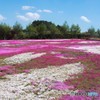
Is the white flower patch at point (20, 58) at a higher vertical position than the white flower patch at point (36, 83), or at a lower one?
Answer: higher

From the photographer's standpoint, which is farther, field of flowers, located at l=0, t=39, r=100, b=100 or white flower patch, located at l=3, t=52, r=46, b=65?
white flower patch, located at l=3, t=52, r=46, b=65

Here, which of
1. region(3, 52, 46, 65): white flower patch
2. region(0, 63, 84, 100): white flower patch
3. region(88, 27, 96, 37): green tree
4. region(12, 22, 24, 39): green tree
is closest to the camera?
region(0, 63, 84, 100): white flower patch

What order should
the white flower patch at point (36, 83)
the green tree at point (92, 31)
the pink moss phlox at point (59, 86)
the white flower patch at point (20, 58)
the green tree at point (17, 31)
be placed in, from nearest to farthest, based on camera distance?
the white flower patch at point (36, 83), the pink moss phlox at point (59, 86), the white flower patch at point (20, 58), the green tree at point (17, 31), the green tree at point (92, 31)

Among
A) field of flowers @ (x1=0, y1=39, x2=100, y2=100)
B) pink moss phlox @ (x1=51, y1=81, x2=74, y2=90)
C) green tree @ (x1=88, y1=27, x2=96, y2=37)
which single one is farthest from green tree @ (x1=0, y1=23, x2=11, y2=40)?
pink moss phlox @ (x1=51, y1=81, x2=74, y2=90)

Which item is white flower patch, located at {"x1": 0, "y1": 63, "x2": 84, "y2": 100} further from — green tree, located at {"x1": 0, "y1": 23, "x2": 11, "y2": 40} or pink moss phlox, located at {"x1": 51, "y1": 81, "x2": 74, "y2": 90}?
green tree, located at {"x1": 0, "y1": 23, "x2": 11, "y2": 40}

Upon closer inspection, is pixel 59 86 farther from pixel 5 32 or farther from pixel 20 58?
pixel 5 32

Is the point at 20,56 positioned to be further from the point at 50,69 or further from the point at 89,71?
→ the point at 89,71

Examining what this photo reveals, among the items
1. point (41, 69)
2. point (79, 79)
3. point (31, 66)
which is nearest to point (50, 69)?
point (41, 69)

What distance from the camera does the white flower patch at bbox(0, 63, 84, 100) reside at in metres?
19.3

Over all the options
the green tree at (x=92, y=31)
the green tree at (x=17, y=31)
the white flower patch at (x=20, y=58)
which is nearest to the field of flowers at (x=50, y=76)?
the white flower patch at (x=20, y=58)

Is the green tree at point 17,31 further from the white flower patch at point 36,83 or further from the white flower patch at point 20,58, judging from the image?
the white flower patch at point 36,83

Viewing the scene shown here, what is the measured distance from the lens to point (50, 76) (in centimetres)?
2464

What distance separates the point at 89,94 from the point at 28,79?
20.3 feet

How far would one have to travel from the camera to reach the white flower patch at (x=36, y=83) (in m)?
19.3
